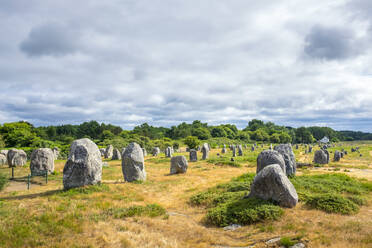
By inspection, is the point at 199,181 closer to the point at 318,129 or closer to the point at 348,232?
the point at 348,232

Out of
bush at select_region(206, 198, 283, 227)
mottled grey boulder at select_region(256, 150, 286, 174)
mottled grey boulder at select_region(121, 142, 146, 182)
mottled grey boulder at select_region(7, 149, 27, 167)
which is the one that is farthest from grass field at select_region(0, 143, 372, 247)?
mottled grey boulder at select_region(7, 149, 27, 167)

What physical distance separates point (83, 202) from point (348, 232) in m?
10.2

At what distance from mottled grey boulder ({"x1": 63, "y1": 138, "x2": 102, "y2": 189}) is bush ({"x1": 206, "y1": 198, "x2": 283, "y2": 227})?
24.1ft

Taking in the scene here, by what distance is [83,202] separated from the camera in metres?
10.1

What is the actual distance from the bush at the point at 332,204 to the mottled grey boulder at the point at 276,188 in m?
0.82

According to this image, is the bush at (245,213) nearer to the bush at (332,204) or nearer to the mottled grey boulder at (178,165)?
the bush at (332,204)

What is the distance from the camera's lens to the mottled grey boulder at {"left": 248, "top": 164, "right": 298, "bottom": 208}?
9141 mm

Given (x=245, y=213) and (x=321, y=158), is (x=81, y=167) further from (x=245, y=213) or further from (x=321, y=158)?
(x=321, y=158)

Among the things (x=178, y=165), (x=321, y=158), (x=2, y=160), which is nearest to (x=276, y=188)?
(x=178, y=165)

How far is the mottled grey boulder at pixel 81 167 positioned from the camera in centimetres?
1234

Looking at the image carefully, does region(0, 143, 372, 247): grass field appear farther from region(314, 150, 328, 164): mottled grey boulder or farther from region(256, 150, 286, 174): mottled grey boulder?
region(314, 150, 328, 164): mottled grey boulder

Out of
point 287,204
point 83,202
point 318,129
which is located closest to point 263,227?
point 287,204

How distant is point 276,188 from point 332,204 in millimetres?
2283

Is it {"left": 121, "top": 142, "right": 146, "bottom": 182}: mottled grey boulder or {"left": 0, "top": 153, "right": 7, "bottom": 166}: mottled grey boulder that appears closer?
{"left": 121, "top": 142, "right": 146, "bottom": 182}: mottled grey boulder
